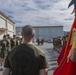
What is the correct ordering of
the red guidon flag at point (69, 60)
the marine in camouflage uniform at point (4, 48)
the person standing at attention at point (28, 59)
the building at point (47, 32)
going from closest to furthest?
1. the red guidon flag at point (69, 60)
2. the person standing at attention at point (28, 59)
3. the marine in camouflage uniform at point (4, 48)
4. the building at point (47, 32)

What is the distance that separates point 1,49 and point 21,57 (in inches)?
323

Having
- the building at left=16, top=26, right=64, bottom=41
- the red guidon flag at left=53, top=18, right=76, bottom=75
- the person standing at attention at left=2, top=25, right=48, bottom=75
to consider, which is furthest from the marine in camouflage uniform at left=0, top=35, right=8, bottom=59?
the building at left=16, top=26, right=64, bottom=41

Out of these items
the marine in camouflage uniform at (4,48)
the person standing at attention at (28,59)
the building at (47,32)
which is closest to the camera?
the person standing at attention at (28,59)

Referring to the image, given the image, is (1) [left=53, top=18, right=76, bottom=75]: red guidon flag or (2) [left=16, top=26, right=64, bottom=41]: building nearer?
(1) [left=53, top=18, right=76, bottom=75]: red guidon flag

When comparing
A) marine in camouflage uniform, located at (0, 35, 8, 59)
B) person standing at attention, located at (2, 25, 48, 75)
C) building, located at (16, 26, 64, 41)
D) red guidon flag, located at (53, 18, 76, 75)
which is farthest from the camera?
building, located at (16, 26, 64, 41)

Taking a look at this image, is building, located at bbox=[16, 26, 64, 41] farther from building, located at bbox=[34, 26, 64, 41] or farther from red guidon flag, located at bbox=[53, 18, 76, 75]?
red guidon flag, located at bbox=[53, 18, 76, 75]

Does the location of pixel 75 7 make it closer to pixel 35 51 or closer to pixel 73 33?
pixel 73 33

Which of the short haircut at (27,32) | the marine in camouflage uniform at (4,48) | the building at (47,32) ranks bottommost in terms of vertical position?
the marine in camouflage uniform at (4,48)

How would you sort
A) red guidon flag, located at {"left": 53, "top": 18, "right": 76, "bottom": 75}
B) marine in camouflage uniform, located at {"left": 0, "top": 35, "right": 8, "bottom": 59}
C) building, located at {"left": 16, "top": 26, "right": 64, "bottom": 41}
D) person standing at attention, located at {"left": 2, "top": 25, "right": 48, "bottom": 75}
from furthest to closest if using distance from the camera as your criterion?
building, located at {"left": 16, "top": 26, "right": 64, "bottom": 41}
marine in camouflage uniform, located at {"left": 0, "top": 35, "right": 8, "bottom": 59}
person standing at attention, located at {"left": 2, "top": 25, "right": 48, "bottom": 75}
red guidon flag, located at {"left": 53, "top": 18, "right": 76, "bottom": 75}

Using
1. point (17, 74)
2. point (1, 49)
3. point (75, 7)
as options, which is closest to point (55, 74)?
point (17, 74)

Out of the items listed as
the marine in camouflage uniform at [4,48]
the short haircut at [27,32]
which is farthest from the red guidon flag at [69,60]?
the marine in camouflage uniform at [4,48]

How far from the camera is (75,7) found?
11.1 ft

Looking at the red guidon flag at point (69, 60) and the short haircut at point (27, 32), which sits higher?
the short haircut at point (27, 32)

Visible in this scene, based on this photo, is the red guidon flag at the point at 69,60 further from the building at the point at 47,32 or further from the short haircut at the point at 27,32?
the building at the point at 47,32
